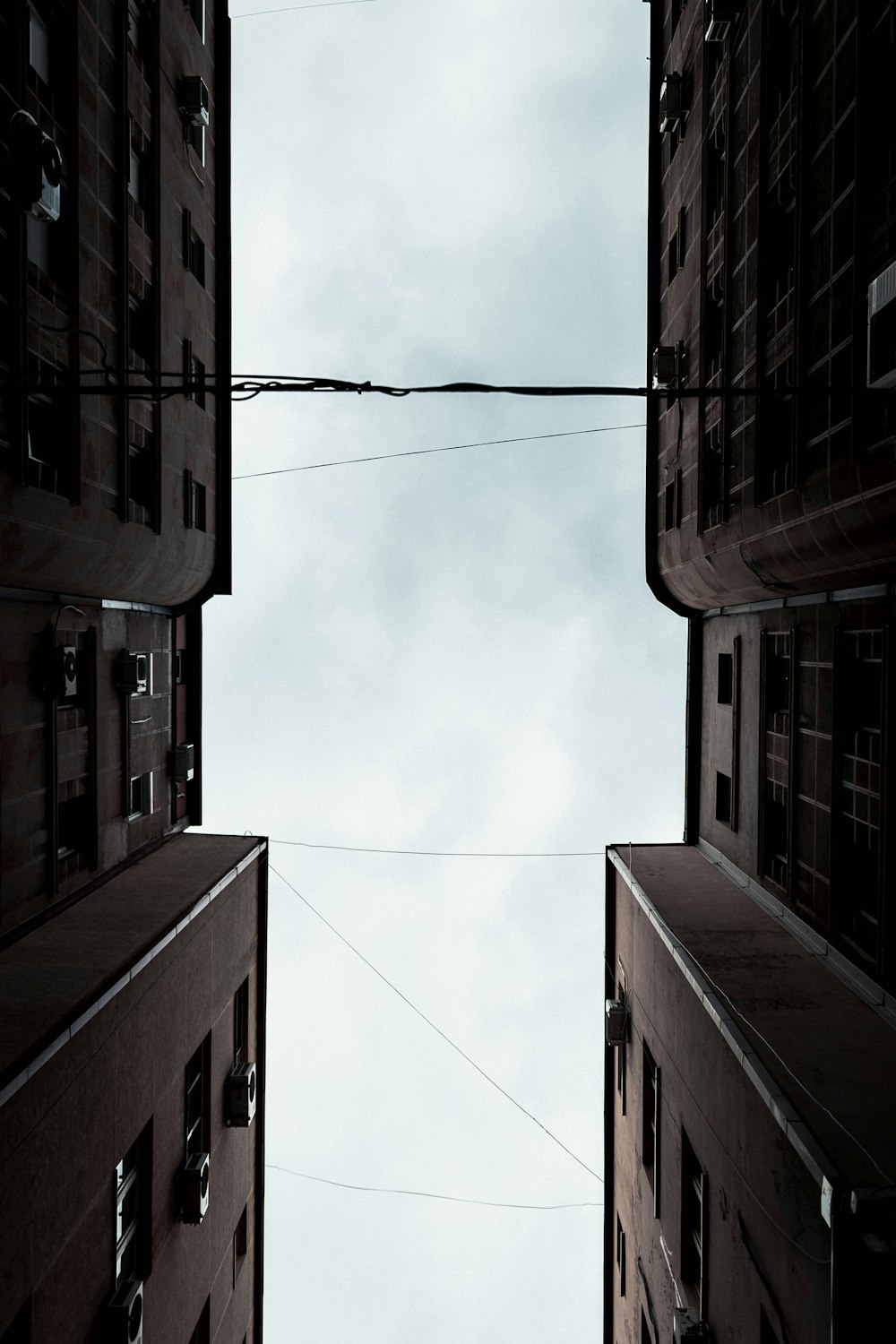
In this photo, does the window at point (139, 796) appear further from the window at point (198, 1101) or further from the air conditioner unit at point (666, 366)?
the air conditioner unit at point (666, 366)

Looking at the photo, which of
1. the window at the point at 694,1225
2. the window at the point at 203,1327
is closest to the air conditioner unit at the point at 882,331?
the window at the point at 694,1225

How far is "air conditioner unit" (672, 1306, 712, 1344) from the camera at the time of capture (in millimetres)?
13531

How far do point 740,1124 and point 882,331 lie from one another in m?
12.4

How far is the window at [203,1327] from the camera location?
17500mm

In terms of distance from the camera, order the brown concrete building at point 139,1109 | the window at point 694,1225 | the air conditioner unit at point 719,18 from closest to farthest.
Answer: the brown concrete building at point 139,1109
the window at point 694,1225
the air conditioner unit at point 719,18

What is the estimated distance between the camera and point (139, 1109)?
13.8 meters

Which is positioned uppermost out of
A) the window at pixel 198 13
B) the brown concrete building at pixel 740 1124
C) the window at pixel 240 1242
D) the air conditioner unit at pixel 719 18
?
the window at pixel 198 13

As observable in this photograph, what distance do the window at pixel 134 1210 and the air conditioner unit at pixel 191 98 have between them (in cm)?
2451

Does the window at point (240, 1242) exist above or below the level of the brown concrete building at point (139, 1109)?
below

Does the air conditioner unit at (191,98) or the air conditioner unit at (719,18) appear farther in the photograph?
the air conditioner unit at (191,98)

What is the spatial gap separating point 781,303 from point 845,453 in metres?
5.21

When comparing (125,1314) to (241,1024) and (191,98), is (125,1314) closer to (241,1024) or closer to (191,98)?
(241,1024)

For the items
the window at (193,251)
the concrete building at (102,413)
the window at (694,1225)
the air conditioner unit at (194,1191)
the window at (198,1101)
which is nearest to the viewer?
the concrete building at (102,413)

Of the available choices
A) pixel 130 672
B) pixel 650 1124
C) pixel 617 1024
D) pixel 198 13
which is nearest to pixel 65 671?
pixel 130 672
